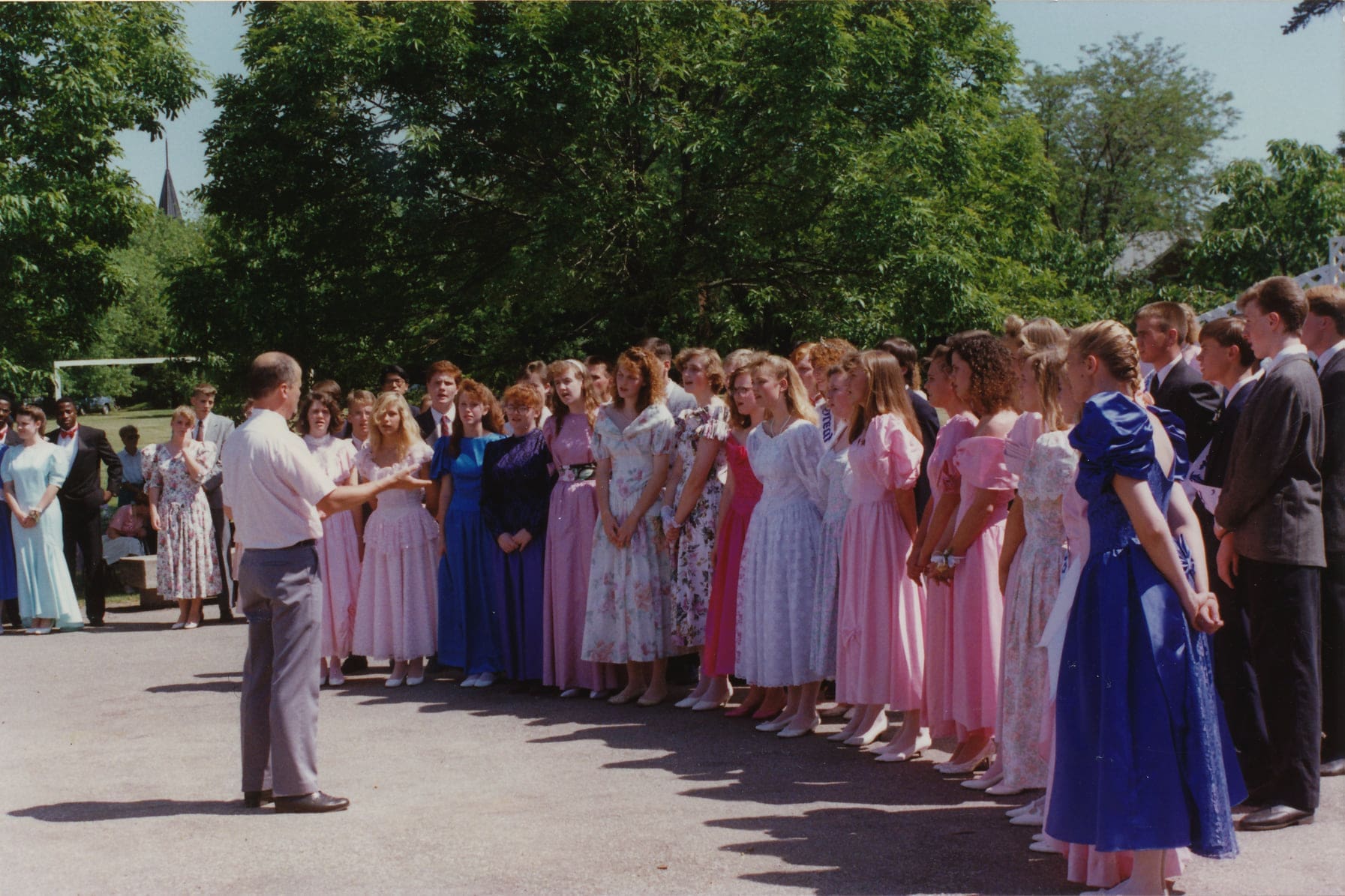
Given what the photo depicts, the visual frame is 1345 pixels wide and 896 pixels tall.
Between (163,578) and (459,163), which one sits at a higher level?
(459,163)

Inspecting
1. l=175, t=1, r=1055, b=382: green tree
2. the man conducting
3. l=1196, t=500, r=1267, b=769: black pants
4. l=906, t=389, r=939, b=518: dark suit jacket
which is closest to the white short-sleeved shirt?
the man conducting

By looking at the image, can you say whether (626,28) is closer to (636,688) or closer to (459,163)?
(459,163)

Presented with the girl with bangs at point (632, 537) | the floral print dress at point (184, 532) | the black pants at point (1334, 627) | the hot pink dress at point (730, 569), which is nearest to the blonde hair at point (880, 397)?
the hot pink dress at point (730, 569)

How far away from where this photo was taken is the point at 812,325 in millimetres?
19156

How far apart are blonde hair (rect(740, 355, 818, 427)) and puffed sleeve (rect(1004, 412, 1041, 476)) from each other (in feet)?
6.89

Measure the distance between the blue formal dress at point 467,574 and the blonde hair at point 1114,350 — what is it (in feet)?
18.1

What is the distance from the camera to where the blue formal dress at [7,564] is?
1342 centimetres

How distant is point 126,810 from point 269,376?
2.16 m

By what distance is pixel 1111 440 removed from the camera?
173 inches

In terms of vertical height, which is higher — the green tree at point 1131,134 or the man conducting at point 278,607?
the green tree at point 1131,134

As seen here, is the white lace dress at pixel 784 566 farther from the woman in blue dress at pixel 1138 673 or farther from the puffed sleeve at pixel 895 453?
the woman in blue dress at pixel 1138 673

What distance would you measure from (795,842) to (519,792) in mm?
1562

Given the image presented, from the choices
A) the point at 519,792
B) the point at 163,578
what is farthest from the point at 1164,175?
the point at 519,792

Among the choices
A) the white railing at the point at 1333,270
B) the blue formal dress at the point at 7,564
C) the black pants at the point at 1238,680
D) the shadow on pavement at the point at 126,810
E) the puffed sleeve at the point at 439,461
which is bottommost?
the shadow on pavement at the point at 126,810
